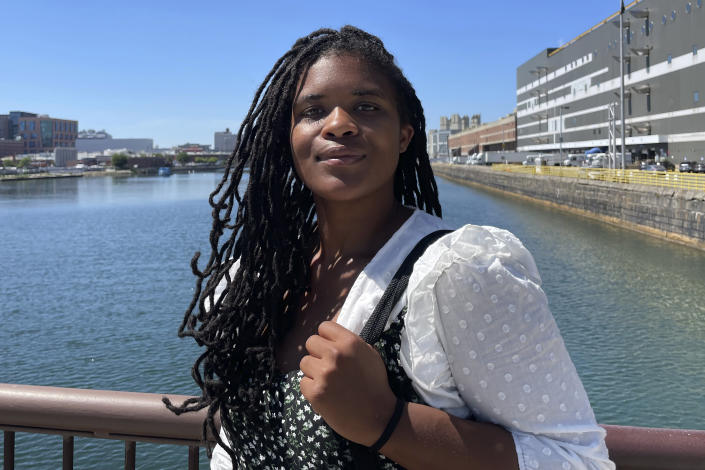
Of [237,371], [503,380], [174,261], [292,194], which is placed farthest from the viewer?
[174,261]

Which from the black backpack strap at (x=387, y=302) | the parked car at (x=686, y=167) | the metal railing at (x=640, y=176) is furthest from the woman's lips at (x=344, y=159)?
the parked car at (x=686, y=167)

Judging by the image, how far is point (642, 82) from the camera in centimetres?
4416

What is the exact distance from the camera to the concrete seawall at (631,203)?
19.9 m

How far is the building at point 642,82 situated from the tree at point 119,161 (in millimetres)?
97853

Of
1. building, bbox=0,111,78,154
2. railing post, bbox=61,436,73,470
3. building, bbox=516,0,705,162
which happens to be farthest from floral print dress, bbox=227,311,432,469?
building, bbox=0,111,78,154

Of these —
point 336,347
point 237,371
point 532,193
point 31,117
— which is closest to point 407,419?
point 336,347

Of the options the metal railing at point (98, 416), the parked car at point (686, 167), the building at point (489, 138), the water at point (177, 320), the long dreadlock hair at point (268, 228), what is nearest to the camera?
the long dreadlock hair at point (268, 228)

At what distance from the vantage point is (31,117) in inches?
7461

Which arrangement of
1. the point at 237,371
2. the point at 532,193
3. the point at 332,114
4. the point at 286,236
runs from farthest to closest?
the point at 532,193 < the point at 286,236 < the point at 237,371 < the point at 332,114

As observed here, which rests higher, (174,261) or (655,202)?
(655,202)

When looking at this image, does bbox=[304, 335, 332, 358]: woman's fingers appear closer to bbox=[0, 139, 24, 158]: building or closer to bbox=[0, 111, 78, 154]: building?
bbox=[0, 139, 24, 158]: building

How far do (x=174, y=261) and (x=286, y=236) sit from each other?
64.8 feet

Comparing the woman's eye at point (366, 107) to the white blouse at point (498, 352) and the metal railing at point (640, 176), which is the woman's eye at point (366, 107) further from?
the metal railing at point (640, 176)

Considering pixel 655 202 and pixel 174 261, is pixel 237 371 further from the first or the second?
pixel 655 202
